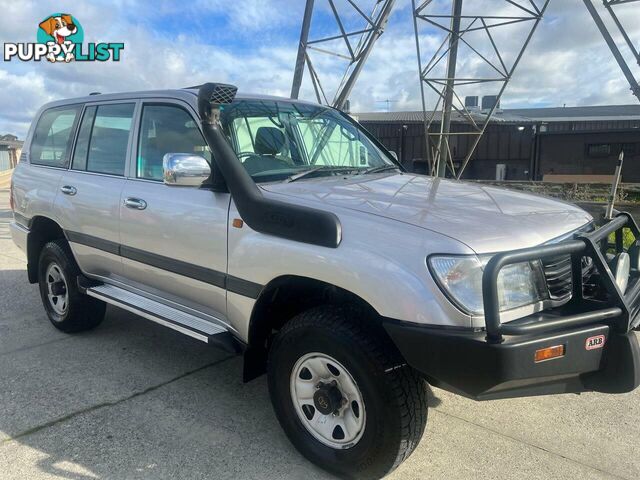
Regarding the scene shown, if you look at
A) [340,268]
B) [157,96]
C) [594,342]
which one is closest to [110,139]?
[157,96]

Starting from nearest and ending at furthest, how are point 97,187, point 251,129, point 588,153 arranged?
point 251,129 → point 97,187 → point 588,153

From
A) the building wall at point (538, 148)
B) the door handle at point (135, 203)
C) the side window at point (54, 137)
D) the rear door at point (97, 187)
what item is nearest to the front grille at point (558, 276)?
the door handle at point (135, 203)

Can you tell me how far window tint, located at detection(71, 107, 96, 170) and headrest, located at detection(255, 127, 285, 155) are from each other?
176 cm

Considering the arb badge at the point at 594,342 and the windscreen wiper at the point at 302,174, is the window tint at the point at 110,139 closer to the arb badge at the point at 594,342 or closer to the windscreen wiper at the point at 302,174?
the windscreen wiper at the point at 302,174

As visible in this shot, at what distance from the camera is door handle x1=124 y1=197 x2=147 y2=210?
3.65 m

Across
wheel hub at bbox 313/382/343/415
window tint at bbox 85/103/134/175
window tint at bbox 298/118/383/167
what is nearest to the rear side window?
window tint at bbox 85/103/134/175

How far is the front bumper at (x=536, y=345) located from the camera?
222 cm

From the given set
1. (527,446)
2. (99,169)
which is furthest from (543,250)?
(99,169)

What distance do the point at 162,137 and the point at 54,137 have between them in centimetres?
173

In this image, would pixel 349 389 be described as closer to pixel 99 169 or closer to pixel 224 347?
pixel 224 347

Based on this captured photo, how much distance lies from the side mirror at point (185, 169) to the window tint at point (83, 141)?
172 cm

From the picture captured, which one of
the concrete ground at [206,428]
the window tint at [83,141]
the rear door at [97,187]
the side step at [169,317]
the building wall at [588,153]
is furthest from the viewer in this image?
the building wall at [588,153]

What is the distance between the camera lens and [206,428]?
325 centimetres

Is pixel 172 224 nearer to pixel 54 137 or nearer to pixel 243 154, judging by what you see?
pixel 243 154
